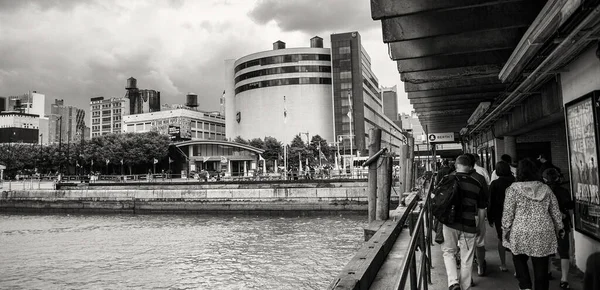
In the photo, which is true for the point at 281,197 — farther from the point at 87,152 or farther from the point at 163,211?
the point at 87,152

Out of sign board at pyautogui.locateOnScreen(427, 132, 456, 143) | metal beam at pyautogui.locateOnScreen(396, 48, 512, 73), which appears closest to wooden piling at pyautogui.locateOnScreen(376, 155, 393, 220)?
metal beam at pyautogui.locateOnScreen(396, 48, 512, 73)

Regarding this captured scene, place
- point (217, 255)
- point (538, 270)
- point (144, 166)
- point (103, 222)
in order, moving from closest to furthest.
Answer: point (538, 270)
point (217, 255)
point (103, 222)
point (144, 166)

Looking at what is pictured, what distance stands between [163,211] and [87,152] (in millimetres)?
45396

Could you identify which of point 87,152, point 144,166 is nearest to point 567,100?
point 87,152

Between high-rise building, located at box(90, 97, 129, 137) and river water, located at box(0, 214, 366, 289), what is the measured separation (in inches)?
6402

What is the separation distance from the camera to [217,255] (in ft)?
52.1

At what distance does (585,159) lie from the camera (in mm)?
5070

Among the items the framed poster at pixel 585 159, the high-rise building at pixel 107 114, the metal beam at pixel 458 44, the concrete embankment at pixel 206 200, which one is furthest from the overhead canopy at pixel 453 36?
the high-rise building at pixel 107 114

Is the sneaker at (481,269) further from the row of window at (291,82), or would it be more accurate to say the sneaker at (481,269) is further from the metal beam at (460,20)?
the row of window at (291,82)

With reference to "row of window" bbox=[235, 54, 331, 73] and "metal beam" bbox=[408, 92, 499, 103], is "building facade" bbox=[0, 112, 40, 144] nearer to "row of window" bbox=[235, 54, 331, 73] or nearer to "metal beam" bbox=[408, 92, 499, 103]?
"row of window" bbox=[235, 54, 331, 73]

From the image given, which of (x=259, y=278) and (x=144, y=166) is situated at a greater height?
(x=144, y=166)

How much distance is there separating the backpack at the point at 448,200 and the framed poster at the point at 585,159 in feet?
4.80

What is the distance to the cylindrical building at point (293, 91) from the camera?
349 feet

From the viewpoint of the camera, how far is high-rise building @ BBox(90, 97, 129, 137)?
Result: 178500 millimetres
